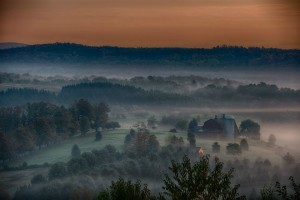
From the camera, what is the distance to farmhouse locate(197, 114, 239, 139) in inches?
1012

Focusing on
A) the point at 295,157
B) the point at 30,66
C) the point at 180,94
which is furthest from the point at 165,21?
the point at 295,157

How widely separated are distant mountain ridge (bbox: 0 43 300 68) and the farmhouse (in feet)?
5.38

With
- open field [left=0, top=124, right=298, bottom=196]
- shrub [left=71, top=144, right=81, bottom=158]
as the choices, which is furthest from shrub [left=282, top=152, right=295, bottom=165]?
shrub [left=71, top=144, right=81, bottom=158]

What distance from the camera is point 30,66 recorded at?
28.4 metres

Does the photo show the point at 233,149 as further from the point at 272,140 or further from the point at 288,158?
the point at 288,158

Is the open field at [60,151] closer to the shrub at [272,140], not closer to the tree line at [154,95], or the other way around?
the tree line at [154,95]

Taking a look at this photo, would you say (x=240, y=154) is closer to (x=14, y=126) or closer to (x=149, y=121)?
(x=149, y=121)

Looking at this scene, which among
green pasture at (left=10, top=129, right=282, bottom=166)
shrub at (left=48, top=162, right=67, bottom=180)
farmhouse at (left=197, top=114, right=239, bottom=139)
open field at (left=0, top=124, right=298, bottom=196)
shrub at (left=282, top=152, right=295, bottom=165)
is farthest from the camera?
shrub at (left=48, top=162, right=67, bottom=180)

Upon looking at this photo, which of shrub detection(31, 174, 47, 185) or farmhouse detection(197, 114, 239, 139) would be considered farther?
shrub detection(31, 174, 47, 185)

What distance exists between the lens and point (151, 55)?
27.4m

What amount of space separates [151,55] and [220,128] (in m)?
3.24

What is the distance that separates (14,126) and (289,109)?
8876 mm

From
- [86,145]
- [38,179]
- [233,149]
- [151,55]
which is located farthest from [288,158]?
[38,179]

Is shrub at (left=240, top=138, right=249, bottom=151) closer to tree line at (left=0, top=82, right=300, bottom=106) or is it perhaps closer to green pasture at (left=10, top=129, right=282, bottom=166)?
green pasture at (left=10, top=129, right=282, bottom=166)
